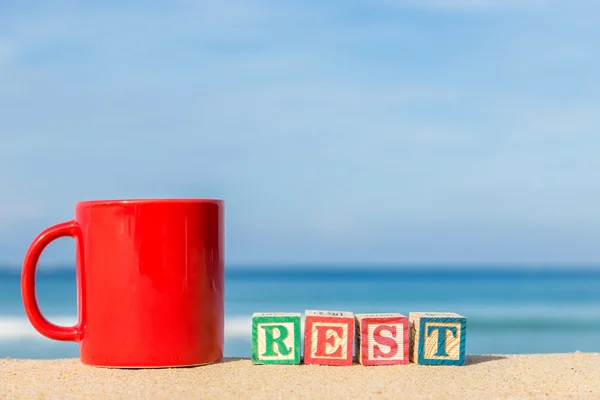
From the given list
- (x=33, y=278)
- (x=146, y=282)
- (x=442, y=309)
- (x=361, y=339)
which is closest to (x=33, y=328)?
(x=33, y=278)

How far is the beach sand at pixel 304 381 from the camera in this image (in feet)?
5.32

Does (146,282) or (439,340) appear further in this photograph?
(439,340)

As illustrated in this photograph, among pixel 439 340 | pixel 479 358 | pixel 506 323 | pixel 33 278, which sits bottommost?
pixel 506 323

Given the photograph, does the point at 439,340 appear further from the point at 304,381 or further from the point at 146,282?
the point at 146,282

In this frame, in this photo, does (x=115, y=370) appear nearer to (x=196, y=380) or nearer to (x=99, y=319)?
(x=99, y=319)

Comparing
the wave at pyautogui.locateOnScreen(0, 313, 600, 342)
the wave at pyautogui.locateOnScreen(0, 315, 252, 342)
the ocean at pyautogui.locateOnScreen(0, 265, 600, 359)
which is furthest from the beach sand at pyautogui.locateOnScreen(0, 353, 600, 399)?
the wave at pyautogui.locateOnScreen(0, 313, 600, 342)

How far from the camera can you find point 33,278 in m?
2.01

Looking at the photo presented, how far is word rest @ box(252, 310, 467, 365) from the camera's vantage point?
205 centimetres

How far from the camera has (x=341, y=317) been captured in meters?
2.08

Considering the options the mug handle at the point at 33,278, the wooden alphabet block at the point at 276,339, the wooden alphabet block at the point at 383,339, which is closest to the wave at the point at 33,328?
the mug handle at the point at 33,278

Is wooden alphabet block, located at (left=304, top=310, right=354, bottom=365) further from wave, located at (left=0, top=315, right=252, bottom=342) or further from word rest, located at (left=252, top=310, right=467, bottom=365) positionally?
wave, located at (left=0, top=315, right=252, bottom=342)

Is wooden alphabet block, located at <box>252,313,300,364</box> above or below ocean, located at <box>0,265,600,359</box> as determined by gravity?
above

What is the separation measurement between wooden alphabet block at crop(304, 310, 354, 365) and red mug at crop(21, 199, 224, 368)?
287mm

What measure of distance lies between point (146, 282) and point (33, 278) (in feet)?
1.15
